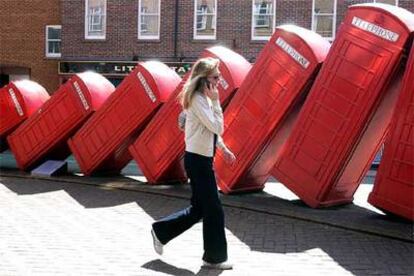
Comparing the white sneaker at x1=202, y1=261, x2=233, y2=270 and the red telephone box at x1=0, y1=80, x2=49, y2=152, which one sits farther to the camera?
the red telephone box at x1=0, y1=80, x2=49, y2=152

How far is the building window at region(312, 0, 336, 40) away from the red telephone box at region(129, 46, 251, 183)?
1180 centimetres

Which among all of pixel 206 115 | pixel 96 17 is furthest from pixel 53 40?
pixel 206 115

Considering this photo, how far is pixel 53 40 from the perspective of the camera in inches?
934

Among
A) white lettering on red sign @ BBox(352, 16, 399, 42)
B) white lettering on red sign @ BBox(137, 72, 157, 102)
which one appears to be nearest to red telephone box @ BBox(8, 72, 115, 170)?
white lettering on red sign @ BBox(137, 72, 157, 102)

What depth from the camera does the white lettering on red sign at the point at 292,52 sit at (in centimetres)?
739

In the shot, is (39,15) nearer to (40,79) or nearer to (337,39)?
(40,79)

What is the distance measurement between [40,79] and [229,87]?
16.4m

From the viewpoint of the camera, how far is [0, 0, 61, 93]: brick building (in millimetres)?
23547

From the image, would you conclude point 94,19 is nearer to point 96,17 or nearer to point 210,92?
point 96,17

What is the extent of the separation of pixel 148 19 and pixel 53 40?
15.4ft

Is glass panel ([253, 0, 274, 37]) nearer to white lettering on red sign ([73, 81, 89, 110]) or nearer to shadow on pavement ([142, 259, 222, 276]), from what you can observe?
white lettering on red sign ([73, 81, 89, 110])

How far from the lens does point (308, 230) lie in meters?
6.34

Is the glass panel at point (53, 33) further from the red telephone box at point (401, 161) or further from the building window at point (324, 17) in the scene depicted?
the red telephone box at point (401, 161)

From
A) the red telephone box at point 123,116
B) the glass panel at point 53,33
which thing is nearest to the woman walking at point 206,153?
the red telephone box at point 123,116
